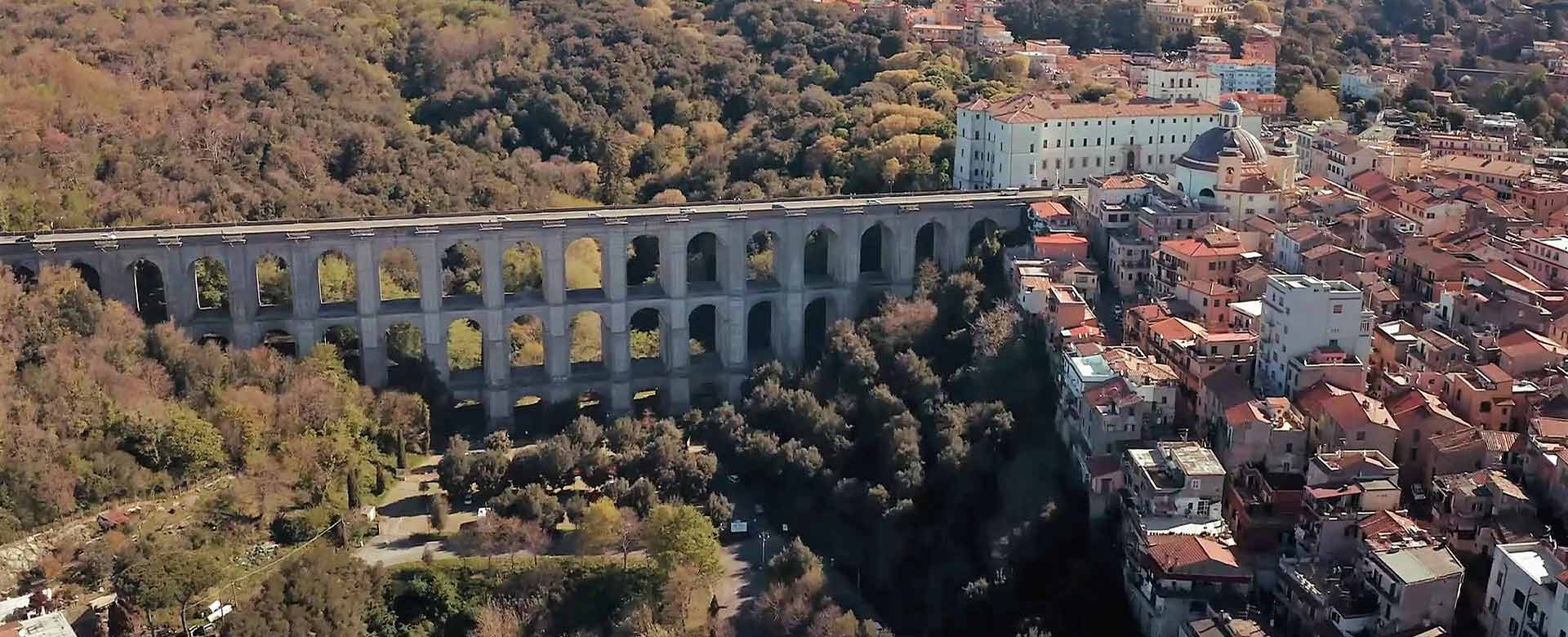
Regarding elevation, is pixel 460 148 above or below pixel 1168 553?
above

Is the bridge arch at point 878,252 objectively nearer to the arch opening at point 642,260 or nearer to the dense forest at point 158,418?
the arch opening at point 642,260

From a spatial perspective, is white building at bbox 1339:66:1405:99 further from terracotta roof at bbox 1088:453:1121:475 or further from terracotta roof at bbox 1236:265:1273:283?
terracotta roof at bbox 1088:453:1121:475

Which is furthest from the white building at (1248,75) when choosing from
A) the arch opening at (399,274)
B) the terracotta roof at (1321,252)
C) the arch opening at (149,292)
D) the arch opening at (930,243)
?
the arch opening at (149,292)

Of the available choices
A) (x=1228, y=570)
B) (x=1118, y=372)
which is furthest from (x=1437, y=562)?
(x=1118, y=372)

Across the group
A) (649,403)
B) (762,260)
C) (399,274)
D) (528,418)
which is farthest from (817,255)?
(399,274)

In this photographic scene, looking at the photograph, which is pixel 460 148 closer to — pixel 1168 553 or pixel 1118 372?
pixel 1118 372

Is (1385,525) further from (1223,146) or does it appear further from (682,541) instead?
(1223,146)
